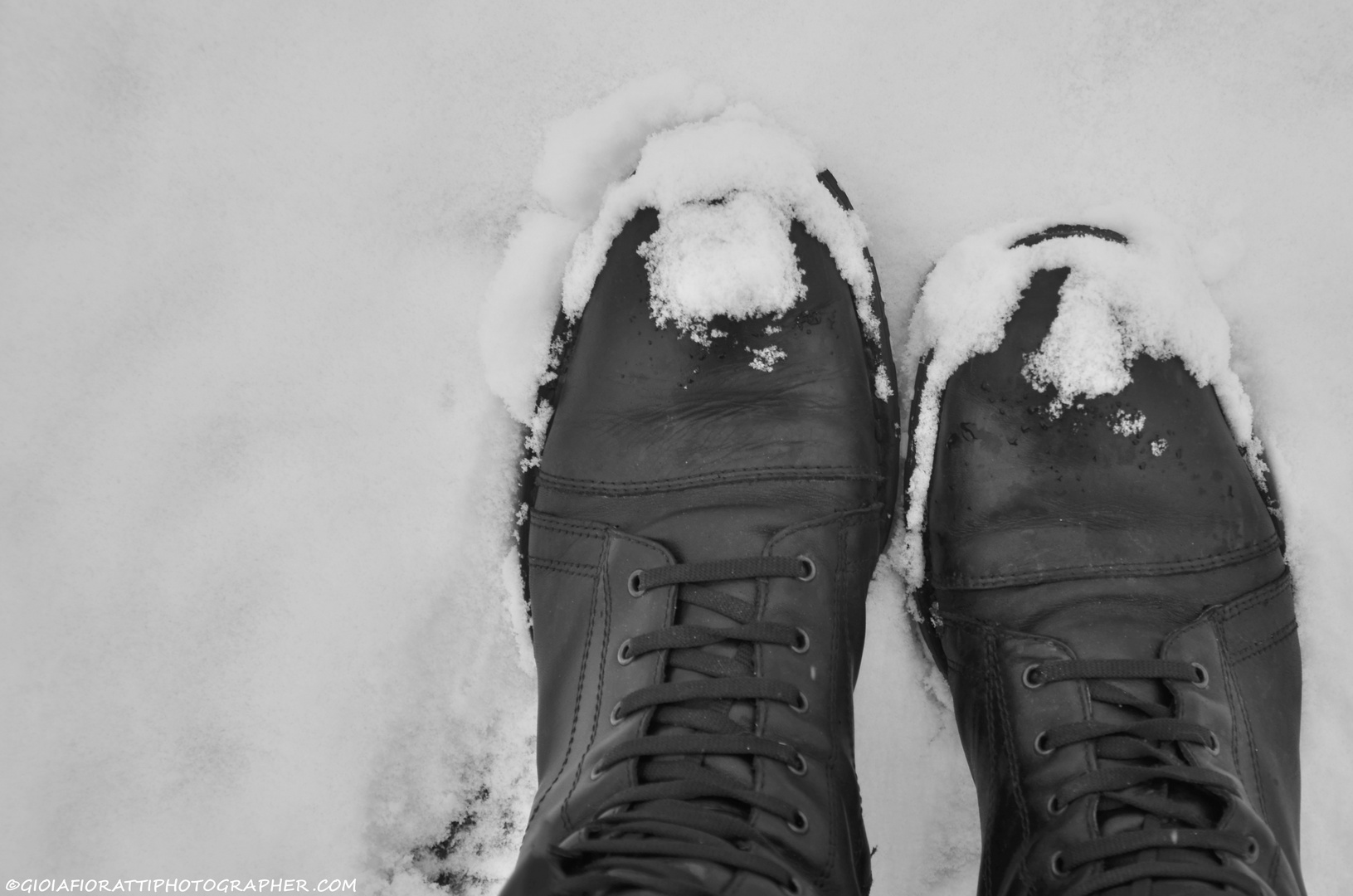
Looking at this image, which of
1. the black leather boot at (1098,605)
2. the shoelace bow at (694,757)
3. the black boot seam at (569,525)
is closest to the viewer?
the shoelace bow at (694,757)

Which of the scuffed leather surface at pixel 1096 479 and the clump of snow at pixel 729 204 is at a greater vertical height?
the clump of snow at pixel 729 204

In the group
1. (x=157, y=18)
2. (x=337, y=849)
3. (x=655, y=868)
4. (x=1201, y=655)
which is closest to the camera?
(x=655, y=868)

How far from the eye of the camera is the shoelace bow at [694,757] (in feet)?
2.76

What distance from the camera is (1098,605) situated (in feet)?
3.27

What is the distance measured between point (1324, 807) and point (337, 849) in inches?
49.6

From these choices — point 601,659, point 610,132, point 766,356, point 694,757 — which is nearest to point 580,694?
point 601,659

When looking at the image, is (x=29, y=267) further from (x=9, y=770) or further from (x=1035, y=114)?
(x=1035, y=114)

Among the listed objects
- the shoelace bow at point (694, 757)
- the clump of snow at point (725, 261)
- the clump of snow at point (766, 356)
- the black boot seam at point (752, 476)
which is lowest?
the shoelace bow at point (694, 757)

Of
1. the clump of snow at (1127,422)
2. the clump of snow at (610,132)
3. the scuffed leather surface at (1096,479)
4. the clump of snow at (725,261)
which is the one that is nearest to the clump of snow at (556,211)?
the clump of snow at (610,132)

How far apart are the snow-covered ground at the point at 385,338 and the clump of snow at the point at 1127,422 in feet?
0.61

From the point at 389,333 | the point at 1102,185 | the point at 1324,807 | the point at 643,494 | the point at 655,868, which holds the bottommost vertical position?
the point at 655,868

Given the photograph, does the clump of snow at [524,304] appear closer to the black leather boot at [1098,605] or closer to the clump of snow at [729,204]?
the clump of snow at [729,204]

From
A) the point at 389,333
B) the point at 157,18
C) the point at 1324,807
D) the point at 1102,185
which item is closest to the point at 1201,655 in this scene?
the point at 1324,807

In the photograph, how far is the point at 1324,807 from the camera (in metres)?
1.14
